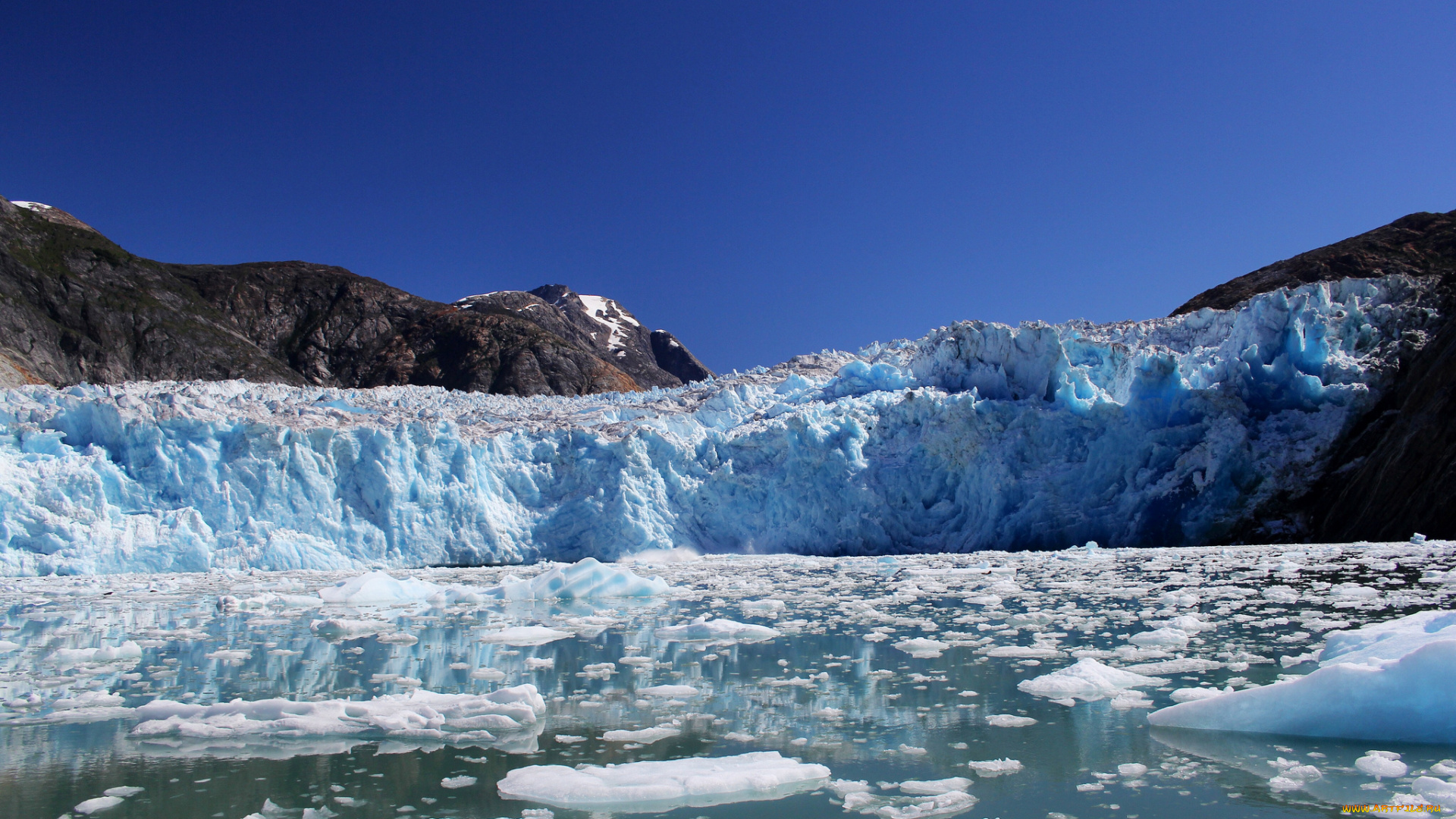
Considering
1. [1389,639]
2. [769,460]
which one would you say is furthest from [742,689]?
[769,460]

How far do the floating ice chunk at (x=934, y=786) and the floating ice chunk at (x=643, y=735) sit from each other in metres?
1.24

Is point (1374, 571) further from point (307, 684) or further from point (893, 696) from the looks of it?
point (307, 684)

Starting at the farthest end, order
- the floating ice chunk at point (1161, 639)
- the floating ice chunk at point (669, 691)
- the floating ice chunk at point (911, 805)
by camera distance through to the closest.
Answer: the floating ice chunk at point (1161, 639)
the floating ice chunk at point (669, 691)
the floating ice chunk at point (911, 805)

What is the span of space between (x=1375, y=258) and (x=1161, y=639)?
29849 millimetres

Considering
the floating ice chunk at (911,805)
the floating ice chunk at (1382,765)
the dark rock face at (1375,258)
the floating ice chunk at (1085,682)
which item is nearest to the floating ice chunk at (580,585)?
the floating ice chunk at (1085,682)

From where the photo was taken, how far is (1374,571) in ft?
29.8

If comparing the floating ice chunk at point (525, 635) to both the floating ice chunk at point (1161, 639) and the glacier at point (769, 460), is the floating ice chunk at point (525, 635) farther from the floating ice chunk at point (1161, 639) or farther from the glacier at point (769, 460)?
the glacier at point (769, 460)

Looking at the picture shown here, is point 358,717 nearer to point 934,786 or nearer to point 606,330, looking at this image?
point 934,786

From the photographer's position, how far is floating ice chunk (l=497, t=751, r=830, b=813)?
3078mm

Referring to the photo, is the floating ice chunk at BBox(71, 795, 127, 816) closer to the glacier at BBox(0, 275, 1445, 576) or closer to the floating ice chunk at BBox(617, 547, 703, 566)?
the glacier at BBox(0, 275, 1445, 576)

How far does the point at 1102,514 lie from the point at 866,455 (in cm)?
505

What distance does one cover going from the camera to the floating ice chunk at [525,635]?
23.0 feet

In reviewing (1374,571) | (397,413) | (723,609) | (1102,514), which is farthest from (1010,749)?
(397,413)

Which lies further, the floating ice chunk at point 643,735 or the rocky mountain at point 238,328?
the rocky mountain at point 238,328
